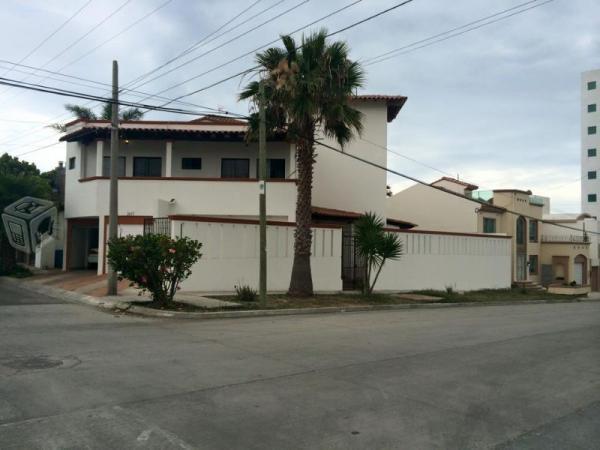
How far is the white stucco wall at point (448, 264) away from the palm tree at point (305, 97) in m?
6.38

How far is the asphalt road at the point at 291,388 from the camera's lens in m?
5.34

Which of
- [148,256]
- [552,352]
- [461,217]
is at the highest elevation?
[461,217]

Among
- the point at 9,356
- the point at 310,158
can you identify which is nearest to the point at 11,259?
the point at 310,158

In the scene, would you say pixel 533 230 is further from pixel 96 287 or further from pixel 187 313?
pixel 187 313

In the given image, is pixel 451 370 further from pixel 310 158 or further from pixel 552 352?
pixel 310 158

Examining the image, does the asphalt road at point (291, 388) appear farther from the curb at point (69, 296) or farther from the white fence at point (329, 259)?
the white fence at point (329, 259)

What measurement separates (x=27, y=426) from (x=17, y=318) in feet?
29.1

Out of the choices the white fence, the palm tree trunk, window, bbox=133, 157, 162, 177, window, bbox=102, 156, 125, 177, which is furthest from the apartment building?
the palm tree trunk

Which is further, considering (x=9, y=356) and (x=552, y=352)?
(x=552, y=352)

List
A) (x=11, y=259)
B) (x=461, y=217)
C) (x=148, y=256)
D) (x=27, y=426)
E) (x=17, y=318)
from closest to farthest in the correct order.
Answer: (x=27, y=426)
(x=17, y=318)
(x=148, y=256)
(x=11, y=259)
(x=461, y=217)

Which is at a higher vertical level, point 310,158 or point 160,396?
point 310,158

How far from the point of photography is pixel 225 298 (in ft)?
59.2

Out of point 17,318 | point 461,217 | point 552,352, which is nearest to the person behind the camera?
point 552,352

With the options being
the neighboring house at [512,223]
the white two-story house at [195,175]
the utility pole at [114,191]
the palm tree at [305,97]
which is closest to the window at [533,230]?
the neighboring house at [512,223]
